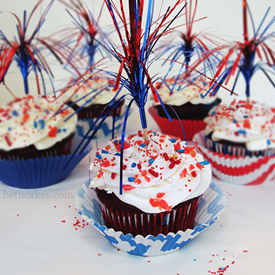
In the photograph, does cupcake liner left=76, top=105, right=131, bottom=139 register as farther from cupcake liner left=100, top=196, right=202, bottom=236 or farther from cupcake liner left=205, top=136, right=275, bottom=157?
cupcake liner left=100, top=196, right=202, bottom=236

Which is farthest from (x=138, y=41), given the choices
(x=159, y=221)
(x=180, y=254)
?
(x=180, y=254)

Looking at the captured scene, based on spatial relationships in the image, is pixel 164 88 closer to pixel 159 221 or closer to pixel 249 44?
pixel 249 44

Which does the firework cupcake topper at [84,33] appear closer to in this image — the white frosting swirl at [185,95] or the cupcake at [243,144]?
the white frosting swirl at [185,95]

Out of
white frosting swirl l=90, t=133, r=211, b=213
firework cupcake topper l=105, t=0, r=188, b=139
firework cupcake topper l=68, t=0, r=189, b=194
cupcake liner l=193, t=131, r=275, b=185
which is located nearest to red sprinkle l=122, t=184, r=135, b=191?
white frosting swirl l=90, t=133, r=211, b=213

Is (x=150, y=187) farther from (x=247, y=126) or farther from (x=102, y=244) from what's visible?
(x=247, y=126)

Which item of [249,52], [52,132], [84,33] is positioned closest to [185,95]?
[249,52]

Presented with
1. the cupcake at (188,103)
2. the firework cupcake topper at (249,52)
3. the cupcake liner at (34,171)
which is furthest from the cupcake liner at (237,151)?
the cupcake liner at (34,171)
